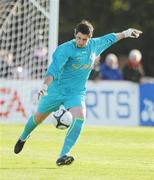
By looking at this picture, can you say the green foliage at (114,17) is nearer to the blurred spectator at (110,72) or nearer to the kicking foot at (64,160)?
the blurred spectator at (110,72)

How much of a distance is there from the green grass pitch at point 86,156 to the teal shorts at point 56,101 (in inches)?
30.4

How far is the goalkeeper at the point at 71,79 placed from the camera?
38.8 feet

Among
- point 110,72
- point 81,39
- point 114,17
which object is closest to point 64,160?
point 81,39

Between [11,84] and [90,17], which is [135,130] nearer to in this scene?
[11,84]

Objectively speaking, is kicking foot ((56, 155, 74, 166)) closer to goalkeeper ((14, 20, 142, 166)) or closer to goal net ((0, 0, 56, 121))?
goalkeeper ((14, 20, 142, 166))

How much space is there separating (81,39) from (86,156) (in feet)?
6.67

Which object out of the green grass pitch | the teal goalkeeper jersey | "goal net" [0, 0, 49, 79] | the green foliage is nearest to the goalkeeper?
the teal goalkeeper jersey

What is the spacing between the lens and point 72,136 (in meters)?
11.7

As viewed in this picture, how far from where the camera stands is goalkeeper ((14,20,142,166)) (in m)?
11.8

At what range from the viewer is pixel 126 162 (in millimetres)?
12258

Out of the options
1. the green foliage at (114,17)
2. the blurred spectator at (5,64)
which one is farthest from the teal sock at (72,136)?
the green foliage at (114,17)

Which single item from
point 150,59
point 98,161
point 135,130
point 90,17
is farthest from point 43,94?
point 90,17

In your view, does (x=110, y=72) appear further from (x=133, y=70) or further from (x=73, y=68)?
(x=73, y=68)

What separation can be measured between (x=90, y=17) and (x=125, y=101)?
618 inches
